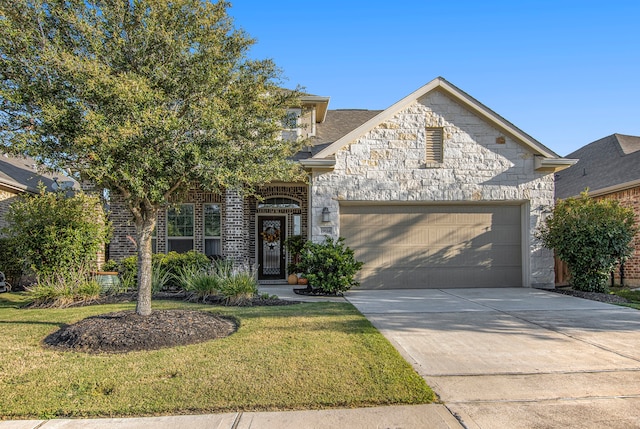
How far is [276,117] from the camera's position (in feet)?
21.7

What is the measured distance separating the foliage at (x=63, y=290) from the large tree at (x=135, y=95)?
12.7 ft

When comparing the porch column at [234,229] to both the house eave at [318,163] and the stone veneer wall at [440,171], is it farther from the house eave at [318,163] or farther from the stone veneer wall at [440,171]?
the house eave at [318,163]

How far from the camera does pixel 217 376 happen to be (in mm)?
4445

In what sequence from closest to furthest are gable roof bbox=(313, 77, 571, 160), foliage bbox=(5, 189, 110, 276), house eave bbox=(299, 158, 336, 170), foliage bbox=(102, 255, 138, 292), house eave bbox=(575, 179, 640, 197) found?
foliage bbox=(5, 189, 110, 276), foliage bbox=(102, 255, 138, 292), house eave bbox=(299, 158, 336, 170), gable roof bbox=(313, 77, 571, 160), house eave bbox=(575, 179, 640, 197)

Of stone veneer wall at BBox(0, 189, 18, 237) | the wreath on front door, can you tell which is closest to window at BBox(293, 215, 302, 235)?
the wreath on front door

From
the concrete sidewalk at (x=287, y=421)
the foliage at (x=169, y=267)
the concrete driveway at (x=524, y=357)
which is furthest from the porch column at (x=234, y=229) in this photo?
the concrete sidewalk at (x=287, y=421)

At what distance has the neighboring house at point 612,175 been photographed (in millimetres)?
12781

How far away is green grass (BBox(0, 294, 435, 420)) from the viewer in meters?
3.82

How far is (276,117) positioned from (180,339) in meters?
3.48

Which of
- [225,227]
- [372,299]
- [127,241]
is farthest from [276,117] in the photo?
[127,241]

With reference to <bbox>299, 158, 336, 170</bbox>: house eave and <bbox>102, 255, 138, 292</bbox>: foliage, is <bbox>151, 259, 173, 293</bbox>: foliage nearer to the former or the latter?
<bbox>102, 255, 138, 292</bbox>: foliage

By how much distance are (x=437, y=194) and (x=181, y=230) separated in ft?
25.6

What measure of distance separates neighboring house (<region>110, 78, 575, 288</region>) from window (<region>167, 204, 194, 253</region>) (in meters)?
1.71

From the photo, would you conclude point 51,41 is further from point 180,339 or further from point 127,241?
point 127,241
